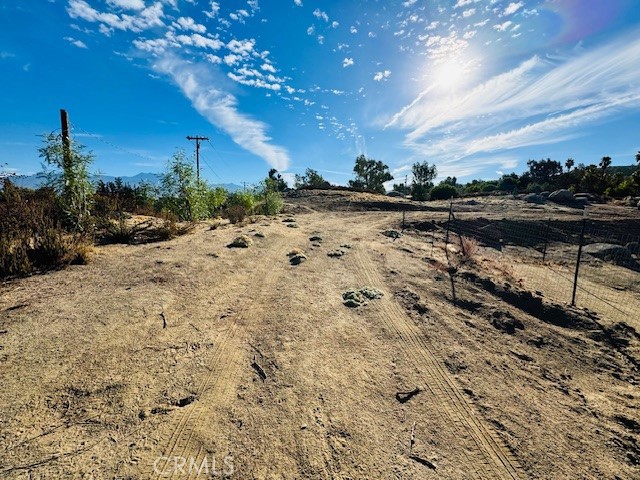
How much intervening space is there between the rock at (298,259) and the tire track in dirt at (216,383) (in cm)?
205

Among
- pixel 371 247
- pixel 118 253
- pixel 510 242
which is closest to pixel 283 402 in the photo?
pixel 118 253

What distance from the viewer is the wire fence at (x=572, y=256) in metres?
8.70

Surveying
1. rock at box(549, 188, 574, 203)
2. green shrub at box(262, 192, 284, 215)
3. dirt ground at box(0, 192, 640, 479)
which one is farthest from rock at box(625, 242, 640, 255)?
green shrub at box(262, 192, 284, 215)

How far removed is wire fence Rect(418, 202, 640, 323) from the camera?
8704mm

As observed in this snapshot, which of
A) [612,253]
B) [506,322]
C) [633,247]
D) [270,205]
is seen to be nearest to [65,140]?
[506,322]

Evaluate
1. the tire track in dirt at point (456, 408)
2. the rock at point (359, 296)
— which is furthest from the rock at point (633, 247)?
the tire track in dirt at point (456, 408)

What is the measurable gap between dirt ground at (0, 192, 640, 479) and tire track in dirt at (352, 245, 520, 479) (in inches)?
0.8

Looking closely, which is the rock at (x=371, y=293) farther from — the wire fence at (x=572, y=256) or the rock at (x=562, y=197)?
the rock at (x=562, y=197)

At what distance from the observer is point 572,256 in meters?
14.2

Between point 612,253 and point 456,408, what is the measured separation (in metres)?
15.9

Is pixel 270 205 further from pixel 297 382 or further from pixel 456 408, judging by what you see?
pixel 456 408

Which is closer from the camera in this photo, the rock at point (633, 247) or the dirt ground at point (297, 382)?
the dirt ground at point (297, 382)

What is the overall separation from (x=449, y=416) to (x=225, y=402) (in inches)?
97.4

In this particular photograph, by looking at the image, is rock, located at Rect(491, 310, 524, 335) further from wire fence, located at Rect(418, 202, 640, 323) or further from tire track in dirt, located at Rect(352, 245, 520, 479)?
wire fence, located at Rect(418, 202, 640, 323)
